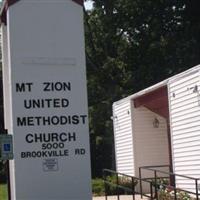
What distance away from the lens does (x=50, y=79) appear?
12.5m

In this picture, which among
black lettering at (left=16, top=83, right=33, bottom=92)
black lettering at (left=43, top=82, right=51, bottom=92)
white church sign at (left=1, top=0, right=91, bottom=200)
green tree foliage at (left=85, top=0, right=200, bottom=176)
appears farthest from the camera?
green tree foliage at (left=85, top=0, right=200, bottom=176)

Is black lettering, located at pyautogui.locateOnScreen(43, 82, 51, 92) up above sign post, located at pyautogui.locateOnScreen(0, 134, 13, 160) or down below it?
above

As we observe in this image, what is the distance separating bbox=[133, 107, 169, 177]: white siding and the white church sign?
12.5m

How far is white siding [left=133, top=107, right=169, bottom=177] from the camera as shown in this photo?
82.0 ft

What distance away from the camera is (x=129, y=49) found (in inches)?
1587

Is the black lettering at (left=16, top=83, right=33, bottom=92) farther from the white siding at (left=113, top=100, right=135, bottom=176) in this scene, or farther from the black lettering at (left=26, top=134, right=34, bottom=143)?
the white siding at (left=113, top=100, right=135, bottom=176)

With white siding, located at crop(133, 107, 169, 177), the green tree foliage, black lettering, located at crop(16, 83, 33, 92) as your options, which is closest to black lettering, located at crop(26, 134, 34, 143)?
black lettering, located at crop(16, 83, 33, 92)

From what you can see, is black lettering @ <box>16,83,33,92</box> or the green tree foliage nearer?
black lettering @ <box>16,83,33,92</box>

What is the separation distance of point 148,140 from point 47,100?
1309 centimetres

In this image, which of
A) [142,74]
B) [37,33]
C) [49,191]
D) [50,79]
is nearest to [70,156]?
[49,191]

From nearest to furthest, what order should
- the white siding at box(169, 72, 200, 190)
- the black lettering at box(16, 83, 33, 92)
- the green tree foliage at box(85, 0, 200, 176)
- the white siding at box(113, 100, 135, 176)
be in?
the black lettering at box(16, 83, 33, 92) < the white siding at box(169, 72, 200, 190) < the white siding at box(113, 100, 135, 176) < the green tree foliage at box(85, 0, 200, 176)

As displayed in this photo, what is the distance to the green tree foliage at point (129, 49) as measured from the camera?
3891cm

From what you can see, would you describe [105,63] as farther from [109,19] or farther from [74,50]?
[74,50]

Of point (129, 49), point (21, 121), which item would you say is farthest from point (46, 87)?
point (129, 49)
